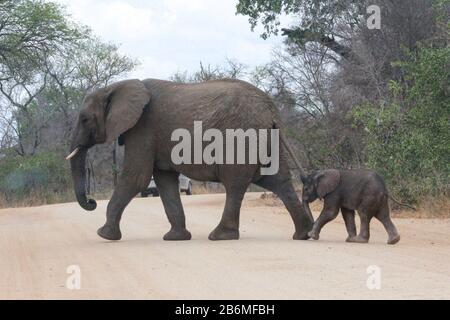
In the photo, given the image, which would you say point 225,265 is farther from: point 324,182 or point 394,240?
point 394,240

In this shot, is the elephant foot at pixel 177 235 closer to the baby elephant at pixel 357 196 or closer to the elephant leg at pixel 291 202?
the elephant leg at pixel 291 202

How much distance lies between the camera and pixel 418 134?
60.0ft

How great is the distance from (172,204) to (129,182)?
848mm

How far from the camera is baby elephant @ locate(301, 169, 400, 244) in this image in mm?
12727

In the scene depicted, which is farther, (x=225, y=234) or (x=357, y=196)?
(x=225, y=234)

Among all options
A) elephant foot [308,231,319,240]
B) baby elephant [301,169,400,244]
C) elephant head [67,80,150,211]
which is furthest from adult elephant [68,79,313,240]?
baby elephant [301,169,400,244]

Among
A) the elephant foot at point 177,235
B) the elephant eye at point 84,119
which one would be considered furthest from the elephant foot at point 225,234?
the elephant eye at point 84,119

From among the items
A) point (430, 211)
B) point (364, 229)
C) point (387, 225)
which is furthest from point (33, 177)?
point (387, 225)

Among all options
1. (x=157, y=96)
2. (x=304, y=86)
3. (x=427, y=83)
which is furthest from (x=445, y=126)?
(x=304, y=86)

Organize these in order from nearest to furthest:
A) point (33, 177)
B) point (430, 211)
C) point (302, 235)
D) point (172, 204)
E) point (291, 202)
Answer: point (302, 235), point (291, 202), point (172, 204), point (430, 211), point (33, 177)

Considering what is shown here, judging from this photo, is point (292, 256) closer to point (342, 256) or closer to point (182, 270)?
point (342, 256)

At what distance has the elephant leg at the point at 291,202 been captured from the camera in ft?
44.7

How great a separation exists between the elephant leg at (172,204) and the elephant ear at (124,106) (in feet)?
3.41

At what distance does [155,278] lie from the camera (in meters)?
9.20
